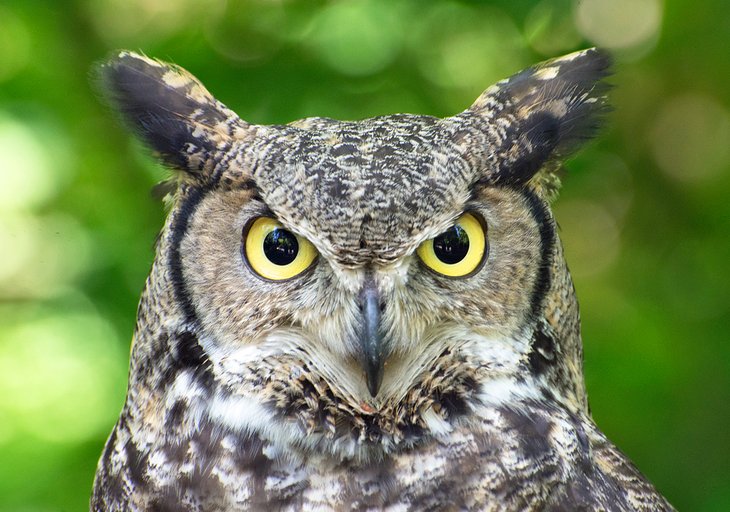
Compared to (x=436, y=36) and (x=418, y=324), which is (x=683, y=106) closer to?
(x=436, y=36)

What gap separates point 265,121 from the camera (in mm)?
2816

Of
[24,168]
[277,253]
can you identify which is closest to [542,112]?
[277,253]

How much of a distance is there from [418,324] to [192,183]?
605mm

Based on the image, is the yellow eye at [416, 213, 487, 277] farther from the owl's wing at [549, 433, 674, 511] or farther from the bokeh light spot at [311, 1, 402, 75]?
the bokeh light spot at [311, 1, 402, 75]

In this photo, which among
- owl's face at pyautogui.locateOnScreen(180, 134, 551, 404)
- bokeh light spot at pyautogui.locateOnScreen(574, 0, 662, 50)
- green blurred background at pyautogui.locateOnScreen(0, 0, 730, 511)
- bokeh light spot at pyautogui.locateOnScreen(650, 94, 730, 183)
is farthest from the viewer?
bokeh light spot at pyautogui.locateOnScreen(650, 94, 730, 183)

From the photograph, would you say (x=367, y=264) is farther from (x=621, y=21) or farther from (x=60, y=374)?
(x=621, y=21)

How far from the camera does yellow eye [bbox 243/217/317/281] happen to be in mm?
1765

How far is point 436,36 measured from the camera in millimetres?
2932

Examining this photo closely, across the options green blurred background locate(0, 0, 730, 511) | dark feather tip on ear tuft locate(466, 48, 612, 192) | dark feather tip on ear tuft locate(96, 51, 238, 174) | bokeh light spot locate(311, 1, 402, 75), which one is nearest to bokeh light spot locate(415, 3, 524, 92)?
green blurred background locate(0, 0, 730, 511)

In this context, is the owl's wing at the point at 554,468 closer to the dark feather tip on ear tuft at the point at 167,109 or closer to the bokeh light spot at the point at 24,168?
the dark feather tip on ear tuft at the point at 167,109

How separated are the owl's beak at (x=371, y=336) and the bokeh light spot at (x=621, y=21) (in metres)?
1.67

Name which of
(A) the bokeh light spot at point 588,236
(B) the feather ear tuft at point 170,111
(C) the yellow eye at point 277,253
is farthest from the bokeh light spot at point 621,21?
(C) the yellow eye at point 277,253

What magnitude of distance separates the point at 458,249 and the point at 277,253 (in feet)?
1.24

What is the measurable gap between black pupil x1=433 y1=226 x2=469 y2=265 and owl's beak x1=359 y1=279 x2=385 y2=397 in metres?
0.16
